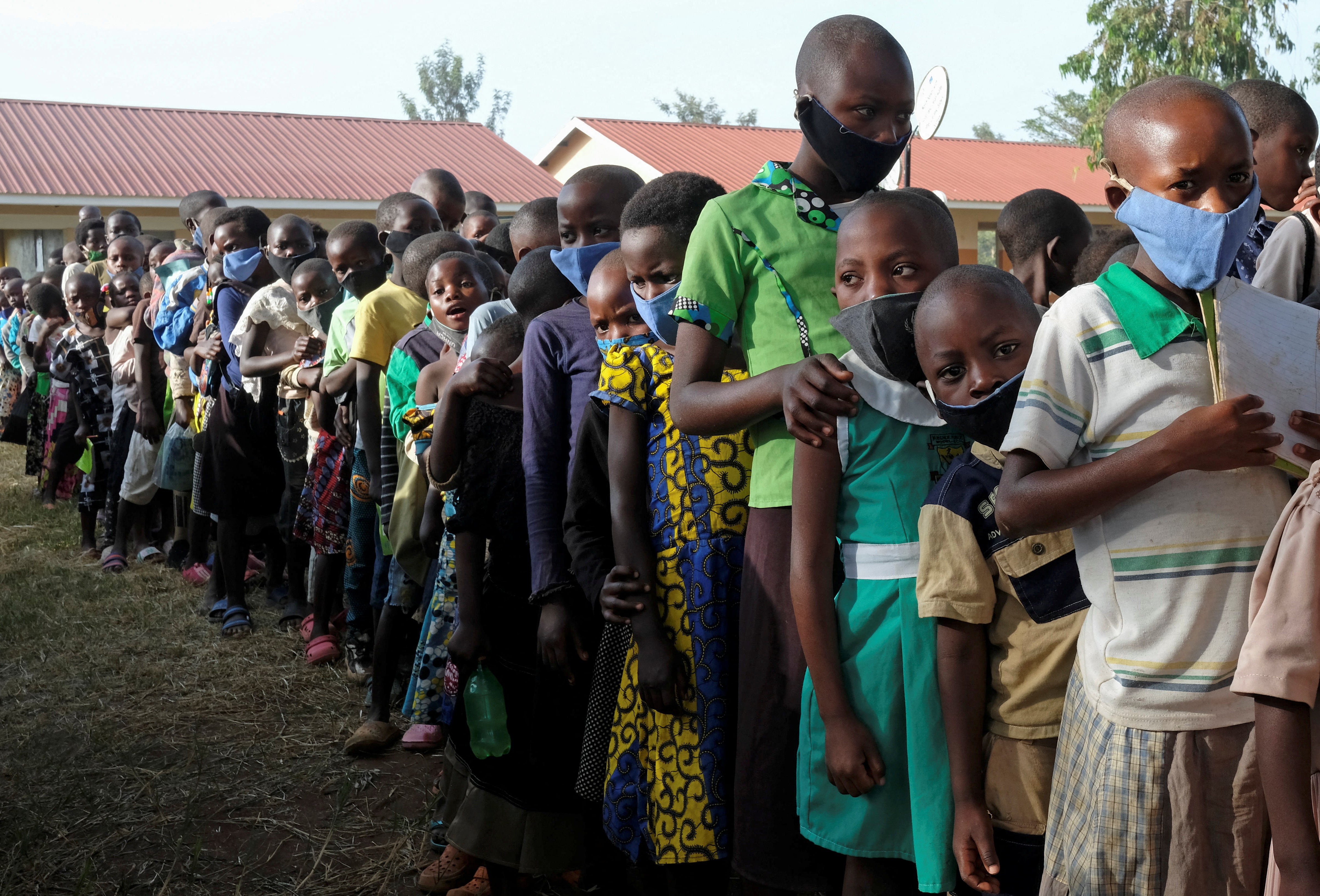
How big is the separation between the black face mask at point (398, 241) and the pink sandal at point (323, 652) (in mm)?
1647

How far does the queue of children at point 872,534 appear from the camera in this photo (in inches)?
55.7

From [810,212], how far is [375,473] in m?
2.61

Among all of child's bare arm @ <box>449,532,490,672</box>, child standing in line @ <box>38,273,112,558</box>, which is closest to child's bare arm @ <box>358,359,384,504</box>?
child's bare arm @ <box>449,532,490,672</box>

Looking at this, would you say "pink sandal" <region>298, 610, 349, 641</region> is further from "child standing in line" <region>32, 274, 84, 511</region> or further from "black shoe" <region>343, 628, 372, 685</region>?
"child standing in line" <region>32, 274, 84, 511</region>

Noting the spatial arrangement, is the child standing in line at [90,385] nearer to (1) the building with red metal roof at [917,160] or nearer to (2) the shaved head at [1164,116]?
(2) the shaved head at [1164,116]

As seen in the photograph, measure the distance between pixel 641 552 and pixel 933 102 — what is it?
8695 millimetres

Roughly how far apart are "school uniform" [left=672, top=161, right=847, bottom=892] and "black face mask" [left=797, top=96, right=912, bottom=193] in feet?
0.22

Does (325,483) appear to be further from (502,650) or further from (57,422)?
(57,422)

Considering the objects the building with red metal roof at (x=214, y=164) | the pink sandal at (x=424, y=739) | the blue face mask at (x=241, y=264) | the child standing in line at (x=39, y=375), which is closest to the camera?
the pink sandal at (x=424, y=739)

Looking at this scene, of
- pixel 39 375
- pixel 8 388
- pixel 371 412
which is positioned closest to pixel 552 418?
pixel 371 412

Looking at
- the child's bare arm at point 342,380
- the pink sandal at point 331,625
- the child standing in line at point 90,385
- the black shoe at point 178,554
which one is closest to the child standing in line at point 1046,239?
the child's bare arm at point 342,380

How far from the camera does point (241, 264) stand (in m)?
5.48

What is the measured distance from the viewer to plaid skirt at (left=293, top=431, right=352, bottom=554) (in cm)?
455

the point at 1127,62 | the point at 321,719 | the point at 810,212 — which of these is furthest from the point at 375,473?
the point at 1127,62
